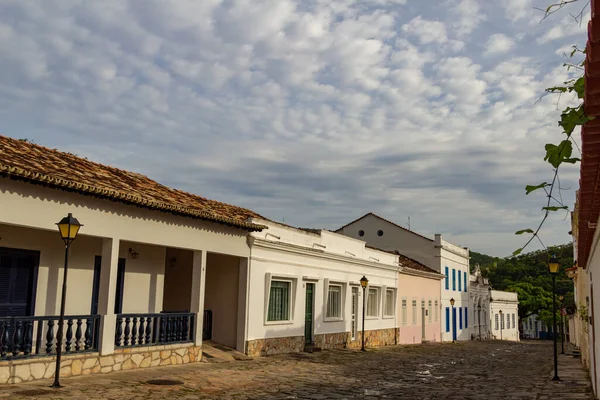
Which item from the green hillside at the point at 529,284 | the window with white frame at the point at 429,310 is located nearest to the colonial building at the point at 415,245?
the window with white frame at the point at 429,310

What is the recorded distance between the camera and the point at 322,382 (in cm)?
1268

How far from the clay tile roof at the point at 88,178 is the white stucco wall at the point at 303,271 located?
1.60 metres

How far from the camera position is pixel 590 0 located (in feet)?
7.74

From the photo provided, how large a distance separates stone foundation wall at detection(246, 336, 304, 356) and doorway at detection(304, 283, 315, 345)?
686 mm

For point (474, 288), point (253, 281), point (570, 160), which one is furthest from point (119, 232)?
point (474, 288)

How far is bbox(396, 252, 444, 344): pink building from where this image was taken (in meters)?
29.4

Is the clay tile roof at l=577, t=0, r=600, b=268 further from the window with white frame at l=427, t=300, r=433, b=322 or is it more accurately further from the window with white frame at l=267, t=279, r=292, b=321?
the window with white frame at l=427, t=300, r=433, b=322

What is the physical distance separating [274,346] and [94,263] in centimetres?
692

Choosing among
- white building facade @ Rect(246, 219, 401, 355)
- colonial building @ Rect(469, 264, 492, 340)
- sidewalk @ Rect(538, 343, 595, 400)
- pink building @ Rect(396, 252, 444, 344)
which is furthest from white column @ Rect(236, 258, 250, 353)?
colonial building @ Rect(469, 264, 492, 340)

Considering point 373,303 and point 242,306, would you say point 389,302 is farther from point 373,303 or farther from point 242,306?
point 242,306

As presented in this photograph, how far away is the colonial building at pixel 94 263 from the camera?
10.3 metres

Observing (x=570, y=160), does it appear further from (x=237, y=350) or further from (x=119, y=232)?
(x=237, y=350)

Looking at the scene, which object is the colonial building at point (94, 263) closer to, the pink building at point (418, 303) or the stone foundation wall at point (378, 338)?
the stone foundation wall at point (378, 338)

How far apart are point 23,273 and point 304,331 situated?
10532mm
